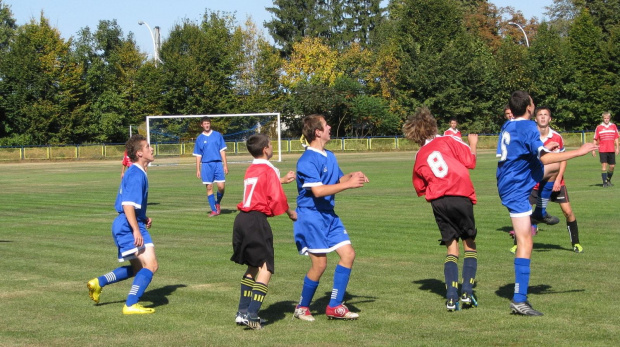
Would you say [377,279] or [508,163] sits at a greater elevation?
[508,163]

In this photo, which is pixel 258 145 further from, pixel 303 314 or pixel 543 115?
pixel 543 115

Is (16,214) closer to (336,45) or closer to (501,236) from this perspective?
(501,236)

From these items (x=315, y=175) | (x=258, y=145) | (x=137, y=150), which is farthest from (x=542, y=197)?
(x=137, y=150)

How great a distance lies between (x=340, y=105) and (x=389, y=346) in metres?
63.7

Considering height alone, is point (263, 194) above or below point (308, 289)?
above

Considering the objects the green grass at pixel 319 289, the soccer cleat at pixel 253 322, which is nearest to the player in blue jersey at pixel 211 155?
the green grass at pixel 319 289

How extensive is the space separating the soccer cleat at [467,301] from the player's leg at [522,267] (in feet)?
1.22

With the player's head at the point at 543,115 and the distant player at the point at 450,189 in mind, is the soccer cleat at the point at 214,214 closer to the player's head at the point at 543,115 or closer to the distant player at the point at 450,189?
the player's head at the point at 543,115

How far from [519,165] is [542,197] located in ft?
15.5

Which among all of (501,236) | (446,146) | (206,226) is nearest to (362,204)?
(206,226)

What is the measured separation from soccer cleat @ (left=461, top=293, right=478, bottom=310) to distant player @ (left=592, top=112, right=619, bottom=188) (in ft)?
54.0

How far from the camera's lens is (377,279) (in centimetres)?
925

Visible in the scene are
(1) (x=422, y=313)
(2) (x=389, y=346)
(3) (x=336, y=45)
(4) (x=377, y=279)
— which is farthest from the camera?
(3) (x=336, y=45)

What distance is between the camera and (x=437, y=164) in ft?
24.8
